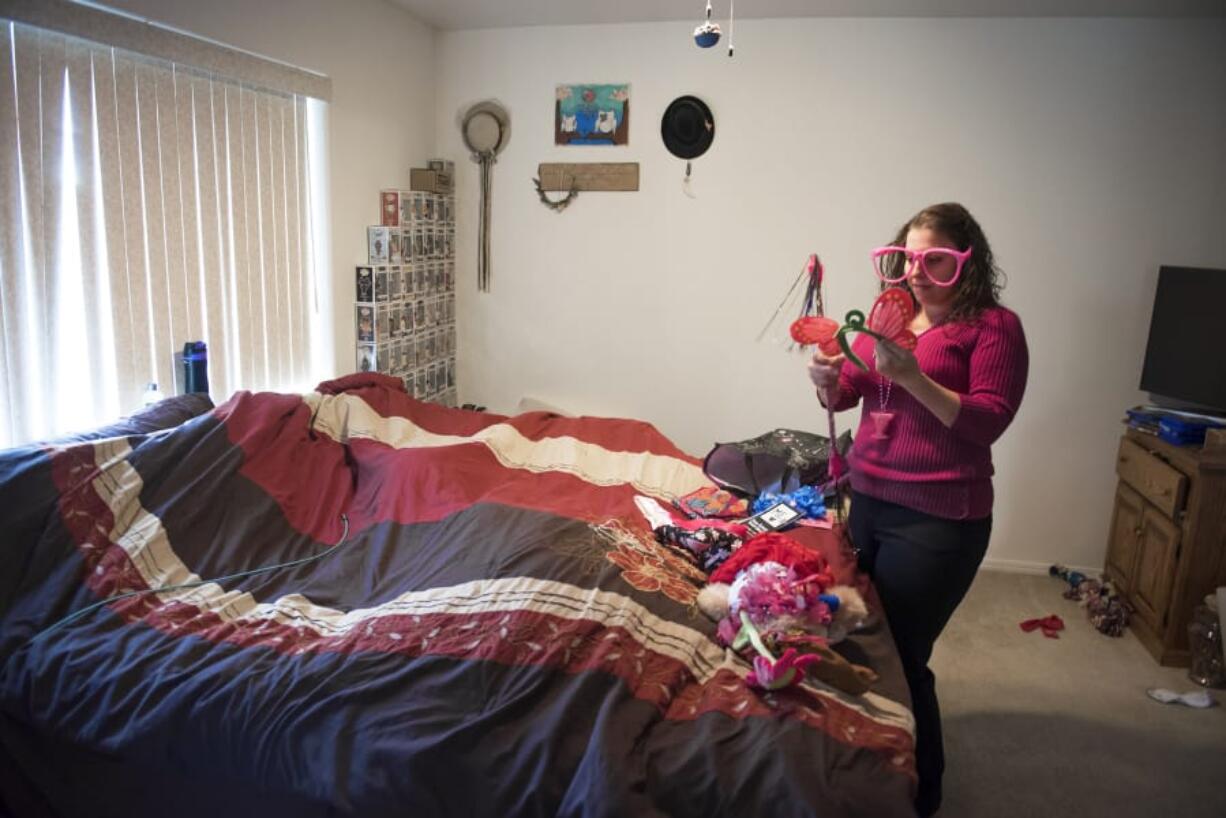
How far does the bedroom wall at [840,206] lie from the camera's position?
3229 mm

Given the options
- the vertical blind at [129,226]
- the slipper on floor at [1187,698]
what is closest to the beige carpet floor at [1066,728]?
the slipper on floor at [1187,698]

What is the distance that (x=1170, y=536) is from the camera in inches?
110

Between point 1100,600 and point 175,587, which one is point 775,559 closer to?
point 175,587

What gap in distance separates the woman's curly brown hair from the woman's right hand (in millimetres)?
233

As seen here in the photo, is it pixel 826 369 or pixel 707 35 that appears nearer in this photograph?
pixel 826 369

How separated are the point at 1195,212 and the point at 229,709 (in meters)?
3.64

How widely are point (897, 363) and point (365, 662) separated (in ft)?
3.71

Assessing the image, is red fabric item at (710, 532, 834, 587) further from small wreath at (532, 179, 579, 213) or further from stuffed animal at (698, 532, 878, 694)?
small wreath at (532, 179, 579, 213)

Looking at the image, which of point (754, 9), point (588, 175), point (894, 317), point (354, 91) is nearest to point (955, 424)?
point (894, 317)

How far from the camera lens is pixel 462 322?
13.2ft

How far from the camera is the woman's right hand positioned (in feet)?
5.77

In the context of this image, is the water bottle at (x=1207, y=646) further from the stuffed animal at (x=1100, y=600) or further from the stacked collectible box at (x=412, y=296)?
the stacked collectible box at (x=412, y=296)

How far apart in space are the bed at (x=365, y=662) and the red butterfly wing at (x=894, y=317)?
57cm

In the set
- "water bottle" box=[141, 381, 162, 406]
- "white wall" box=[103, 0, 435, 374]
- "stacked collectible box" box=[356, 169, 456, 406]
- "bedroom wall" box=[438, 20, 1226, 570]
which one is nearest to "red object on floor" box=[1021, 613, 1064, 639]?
"bedroom wall" box=[438, 20, 1226, 570]
